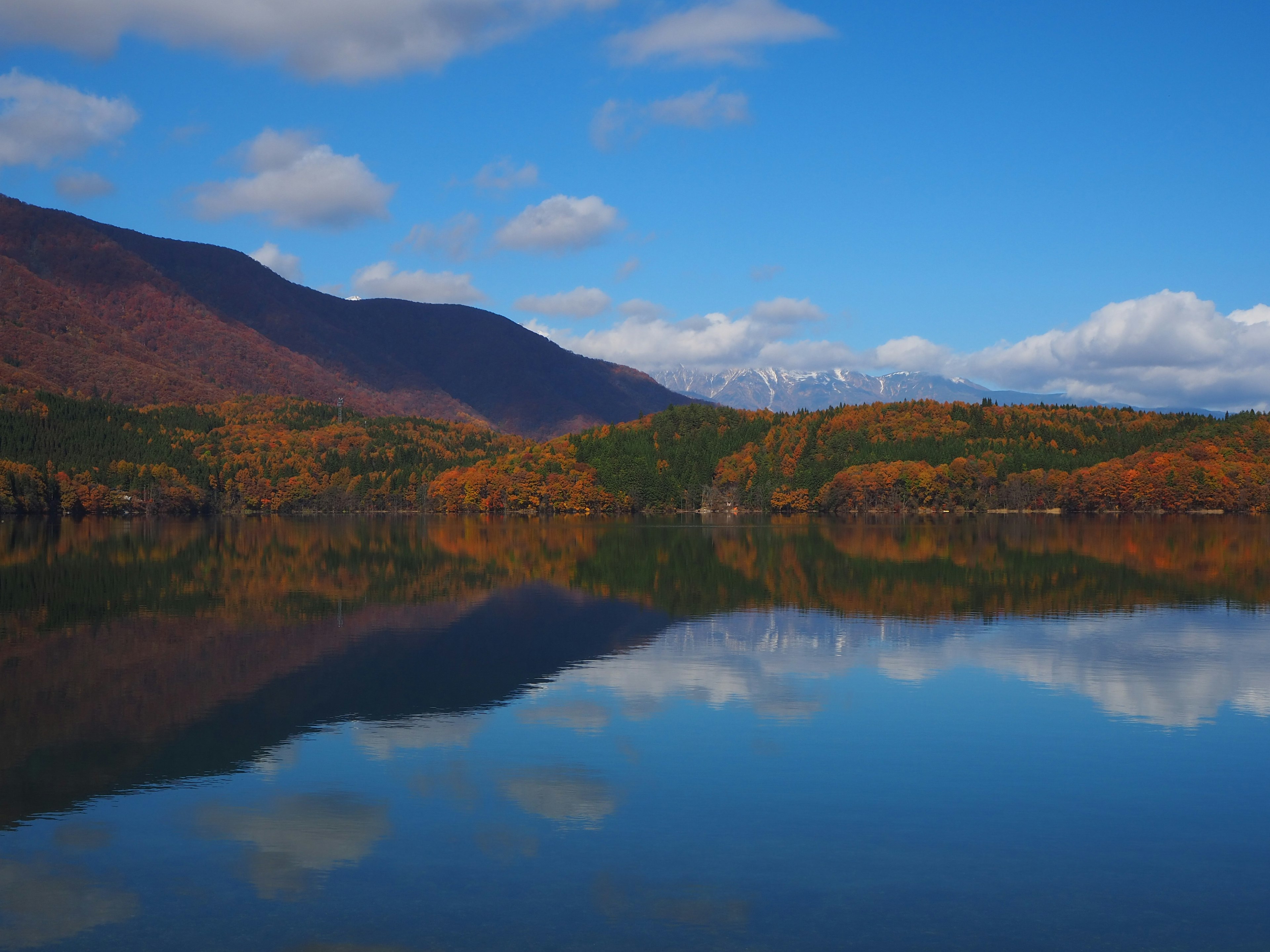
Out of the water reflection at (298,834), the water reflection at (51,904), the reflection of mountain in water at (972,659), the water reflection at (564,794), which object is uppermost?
the reflection of mountain in water at (972,659)

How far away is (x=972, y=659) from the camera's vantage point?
32.2 metres

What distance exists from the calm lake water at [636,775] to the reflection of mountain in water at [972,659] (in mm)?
199

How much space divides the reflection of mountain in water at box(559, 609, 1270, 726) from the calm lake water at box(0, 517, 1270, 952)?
0.65ft

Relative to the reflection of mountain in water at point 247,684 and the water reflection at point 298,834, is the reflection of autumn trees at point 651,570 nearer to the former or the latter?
the reflection of mountain in water at point 247,684

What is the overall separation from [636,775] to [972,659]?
15.8 m

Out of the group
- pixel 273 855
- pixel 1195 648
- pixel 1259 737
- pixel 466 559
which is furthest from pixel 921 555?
pixel 273 855

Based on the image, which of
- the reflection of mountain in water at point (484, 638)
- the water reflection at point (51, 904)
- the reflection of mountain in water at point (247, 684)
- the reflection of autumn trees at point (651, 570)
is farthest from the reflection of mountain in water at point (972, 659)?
the water reflection at point (51, 904)

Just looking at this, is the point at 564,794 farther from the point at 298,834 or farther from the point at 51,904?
the point at 51,904

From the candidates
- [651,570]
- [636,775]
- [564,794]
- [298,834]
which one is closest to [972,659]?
[636,775]

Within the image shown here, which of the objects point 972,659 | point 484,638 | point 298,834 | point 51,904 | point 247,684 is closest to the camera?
point 51,904

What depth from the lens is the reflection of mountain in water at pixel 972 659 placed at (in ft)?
87.7

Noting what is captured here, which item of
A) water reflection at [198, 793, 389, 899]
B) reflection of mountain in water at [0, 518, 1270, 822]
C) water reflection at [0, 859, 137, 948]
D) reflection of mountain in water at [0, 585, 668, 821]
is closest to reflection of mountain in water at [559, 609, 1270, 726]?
reflection of mountain in water at [0, 518, 1270, 822]

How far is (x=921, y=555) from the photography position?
2918 inches

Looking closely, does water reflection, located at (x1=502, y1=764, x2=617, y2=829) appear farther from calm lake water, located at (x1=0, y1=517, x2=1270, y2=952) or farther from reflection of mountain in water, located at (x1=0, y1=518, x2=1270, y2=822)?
reflection of mountain in water, located at (x1=0, y1=518, x2=1270, y2=822)
